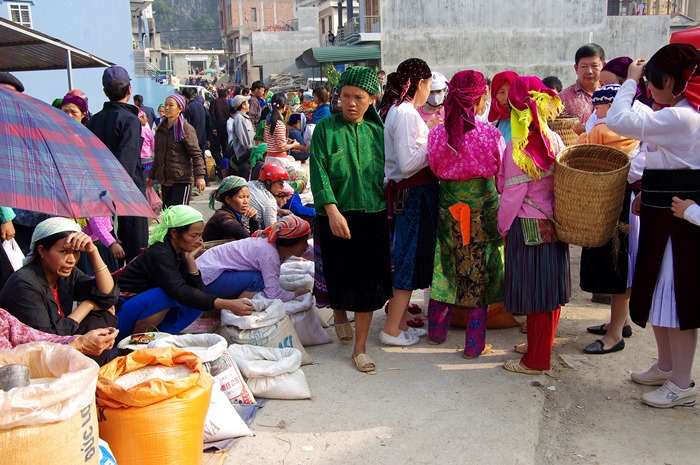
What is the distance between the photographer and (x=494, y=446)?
335cm

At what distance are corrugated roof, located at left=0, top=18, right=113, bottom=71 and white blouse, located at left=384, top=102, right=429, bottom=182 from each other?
228 centimetres

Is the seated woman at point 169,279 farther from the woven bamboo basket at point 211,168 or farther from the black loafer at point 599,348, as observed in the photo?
the woven bamboo basket at point 211,168

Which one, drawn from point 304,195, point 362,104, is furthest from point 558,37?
point 362,104

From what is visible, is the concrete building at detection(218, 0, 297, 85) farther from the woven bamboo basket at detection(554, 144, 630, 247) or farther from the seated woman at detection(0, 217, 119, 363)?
the woven bamboo basket at detection(554, 144, 630, 247)

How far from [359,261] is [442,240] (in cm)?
61

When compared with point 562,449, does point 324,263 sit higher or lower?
higher

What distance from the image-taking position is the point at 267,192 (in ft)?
20.8

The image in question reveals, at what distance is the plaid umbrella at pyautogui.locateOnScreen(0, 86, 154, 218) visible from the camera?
263 cm

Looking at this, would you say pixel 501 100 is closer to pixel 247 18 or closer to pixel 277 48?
pixel 277 48

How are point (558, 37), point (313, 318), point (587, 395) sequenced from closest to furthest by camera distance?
point (587, 395) → point (313, 318) → point (558, 37)

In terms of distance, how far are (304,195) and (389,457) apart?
571cm

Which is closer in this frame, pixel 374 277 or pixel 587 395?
pixel 587 395

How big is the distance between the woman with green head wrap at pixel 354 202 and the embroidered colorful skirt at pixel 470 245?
0.41 m

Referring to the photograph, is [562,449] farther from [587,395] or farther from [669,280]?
[669,280]
